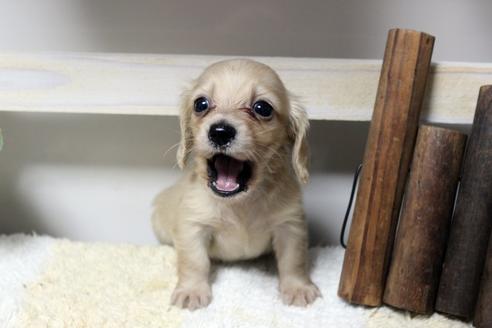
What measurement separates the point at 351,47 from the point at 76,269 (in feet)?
4.18

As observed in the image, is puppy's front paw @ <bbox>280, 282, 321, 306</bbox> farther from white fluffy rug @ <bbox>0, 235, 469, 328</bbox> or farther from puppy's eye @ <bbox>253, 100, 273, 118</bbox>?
puppy's eye @ <bbox>253, 100, 273, 118</bbox>

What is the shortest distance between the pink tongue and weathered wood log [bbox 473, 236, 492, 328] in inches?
29.1

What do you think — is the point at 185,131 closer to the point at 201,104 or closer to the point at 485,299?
the point at 201,104

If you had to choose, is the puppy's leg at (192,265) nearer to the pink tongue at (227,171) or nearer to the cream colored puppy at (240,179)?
the cream colored puppy at (240,179)

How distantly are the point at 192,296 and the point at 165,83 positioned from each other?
693 mm

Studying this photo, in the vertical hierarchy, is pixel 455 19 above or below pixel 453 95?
above

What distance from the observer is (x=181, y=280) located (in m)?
1.62

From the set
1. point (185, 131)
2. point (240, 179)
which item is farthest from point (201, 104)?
point (240, 179)

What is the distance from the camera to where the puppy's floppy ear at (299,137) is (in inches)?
59.8

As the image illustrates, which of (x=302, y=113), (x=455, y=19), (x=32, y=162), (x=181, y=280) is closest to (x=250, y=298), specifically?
(x=181, y=280)

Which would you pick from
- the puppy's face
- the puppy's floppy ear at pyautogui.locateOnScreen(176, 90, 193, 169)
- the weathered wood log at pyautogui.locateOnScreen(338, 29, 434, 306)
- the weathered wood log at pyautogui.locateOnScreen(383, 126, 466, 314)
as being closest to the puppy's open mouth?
the puppy's face

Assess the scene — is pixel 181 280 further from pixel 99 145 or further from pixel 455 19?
pixel 455 19

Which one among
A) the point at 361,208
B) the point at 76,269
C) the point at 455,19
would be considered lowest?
the point at 76,269

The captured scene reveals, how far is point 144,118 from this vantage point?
201 cm
